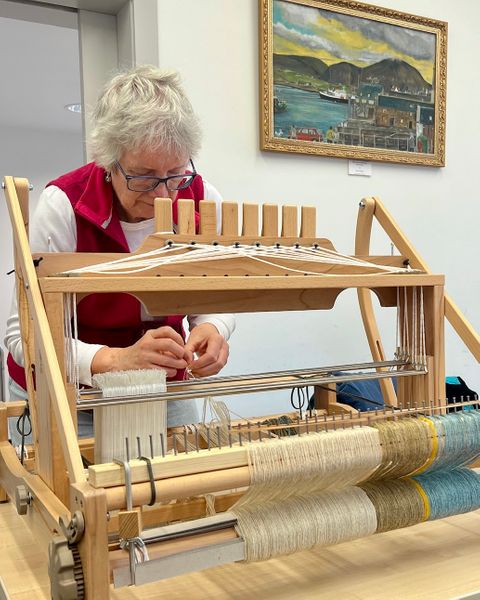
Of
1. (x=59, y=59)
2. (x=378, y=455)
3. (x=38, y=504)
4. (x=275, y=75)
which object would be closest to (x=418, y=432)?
(x=378, y=455)

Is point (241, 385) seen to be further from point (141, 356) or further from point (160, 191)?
point (160, 191)

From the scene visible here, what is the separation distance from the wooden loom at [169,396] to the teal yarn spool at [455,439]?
14 cm

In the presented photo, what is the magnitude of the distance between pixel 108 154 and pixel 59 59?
271 centimetres

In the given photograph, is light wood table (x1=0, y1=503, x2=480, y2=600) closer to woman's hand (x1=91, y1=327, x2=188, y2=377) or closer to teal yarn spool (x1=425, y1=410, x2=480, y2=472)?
teal yarn spool (x1=425, y1=410, x2=480, y2=472)

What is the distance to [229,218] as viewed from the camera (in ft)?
2.96

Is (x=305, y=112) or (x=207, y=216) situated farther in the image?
(x=305, y=112)

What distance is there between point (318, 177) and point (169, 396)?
144 centimetres

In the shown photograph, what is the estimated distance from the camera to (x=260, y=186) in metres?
1.99

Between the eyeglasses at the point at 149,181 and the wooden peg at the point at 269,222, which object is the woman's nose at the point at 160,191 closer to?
the eyeglasses at the point at 149,181

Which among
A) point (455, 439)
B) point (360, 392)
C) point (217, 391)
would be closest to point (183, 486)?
point (217, 391)

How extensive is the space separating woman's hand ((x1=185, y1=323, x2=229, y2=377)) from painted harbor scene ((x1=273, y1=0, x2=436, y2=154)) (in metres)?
1.07

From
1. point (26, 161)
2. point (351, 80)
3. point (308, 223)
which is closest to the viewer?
point (308, 223)

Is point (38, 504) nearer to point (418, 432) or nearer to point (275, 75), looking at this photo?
point (418, 432)

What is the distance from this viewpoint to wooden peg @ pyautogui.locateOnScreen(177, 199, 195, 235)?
34.4 inches
